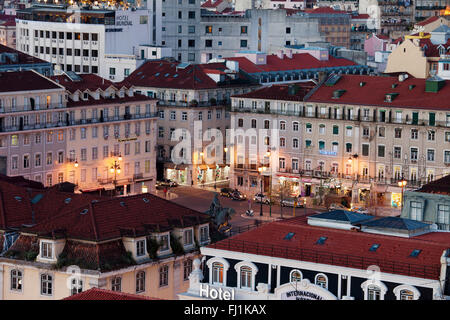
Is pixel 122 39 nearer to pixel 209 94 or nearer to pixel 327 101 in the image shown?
pixel 209 94

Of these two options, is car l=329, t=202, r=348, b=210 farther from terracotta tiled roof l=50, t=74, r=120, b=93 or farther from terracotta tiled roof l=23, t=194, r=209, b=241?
terracotta tiled roof l=23, t=194, r=209, b=241

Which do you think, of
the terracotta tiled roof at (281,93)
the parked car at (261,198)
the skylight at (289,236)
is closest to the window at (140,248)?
the skylight at (289,236)

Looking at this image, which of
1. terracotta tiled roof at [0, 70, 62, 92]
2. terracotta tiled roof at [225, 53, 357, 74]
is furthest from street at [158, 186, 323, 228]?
terracotta tiled roof at [225, 53, 357, 74]

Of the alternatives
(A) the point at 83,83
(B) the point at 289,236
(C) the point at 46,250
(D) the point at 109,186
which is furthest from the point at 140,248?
(A) the point at 83,83

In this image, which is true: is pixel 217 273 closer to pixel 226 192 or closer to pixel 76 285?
pixel 76 285
